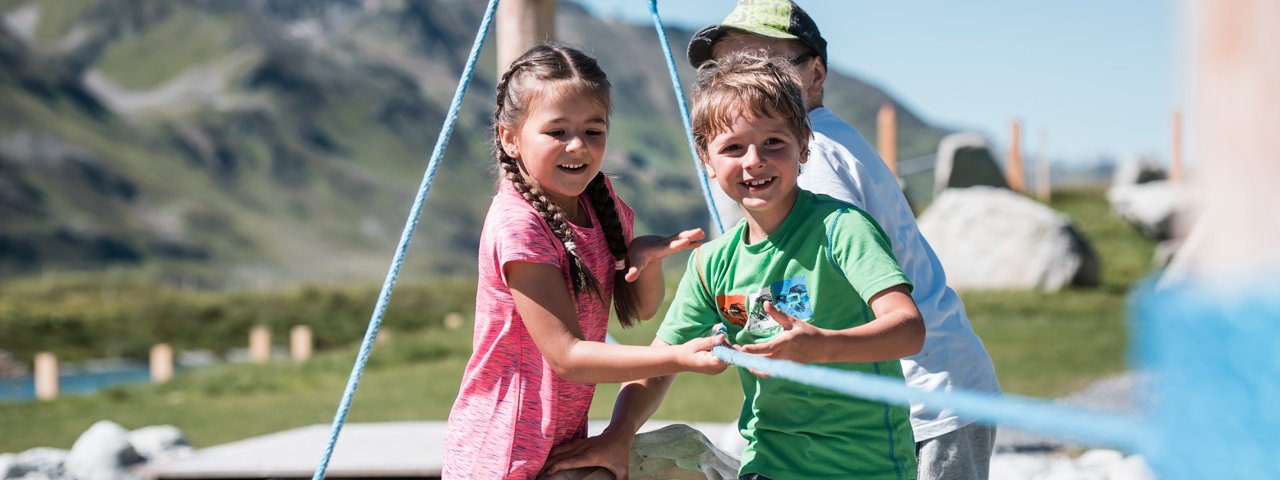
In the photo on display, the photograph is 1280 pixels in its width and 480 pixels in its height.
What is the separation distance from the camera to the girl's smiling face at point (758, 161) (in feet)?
8.01

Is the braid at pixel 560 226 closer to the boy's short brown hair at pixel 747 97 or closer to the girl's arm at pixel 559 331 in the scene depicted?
the girl's arm at pixel 559 331

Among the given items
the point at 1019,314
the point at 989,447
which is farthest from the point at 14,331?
the point at 989,447

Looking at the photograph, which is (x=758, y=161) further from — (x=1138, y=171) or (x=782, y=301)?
(x=1138, y=171)

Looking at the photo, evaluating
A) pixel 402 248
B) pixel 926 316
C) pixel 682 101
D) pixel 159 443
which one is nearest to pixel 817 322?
pixel 926 316

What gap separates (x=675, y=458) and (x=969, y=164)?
18332 mm

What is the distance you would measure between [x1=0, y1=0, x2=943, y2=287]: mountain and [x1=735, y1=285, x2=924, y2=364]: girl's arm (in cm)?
8620

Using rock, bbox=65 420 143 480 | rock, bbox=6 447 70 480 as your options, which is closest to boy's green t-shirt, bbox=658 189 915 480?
rock, bbox=65 420 143 480

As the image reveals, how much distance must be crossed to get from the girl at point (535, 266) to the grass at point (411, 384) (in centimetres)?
685

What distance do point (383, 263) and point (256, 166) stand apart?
19.3 m

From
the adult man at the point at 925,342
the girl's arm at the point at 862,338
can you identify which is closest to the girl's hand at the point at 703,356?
the girl's arm at the point at 862,338

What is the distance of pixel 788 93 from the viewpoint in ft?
8.09

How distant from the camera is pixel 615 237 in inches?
110

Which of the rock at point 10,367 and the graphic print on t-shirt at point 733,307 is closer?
the graphic print on t-shirt at point 733,307

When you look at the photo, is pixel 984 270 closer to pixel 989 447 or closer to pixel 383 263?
pixel 989 447
